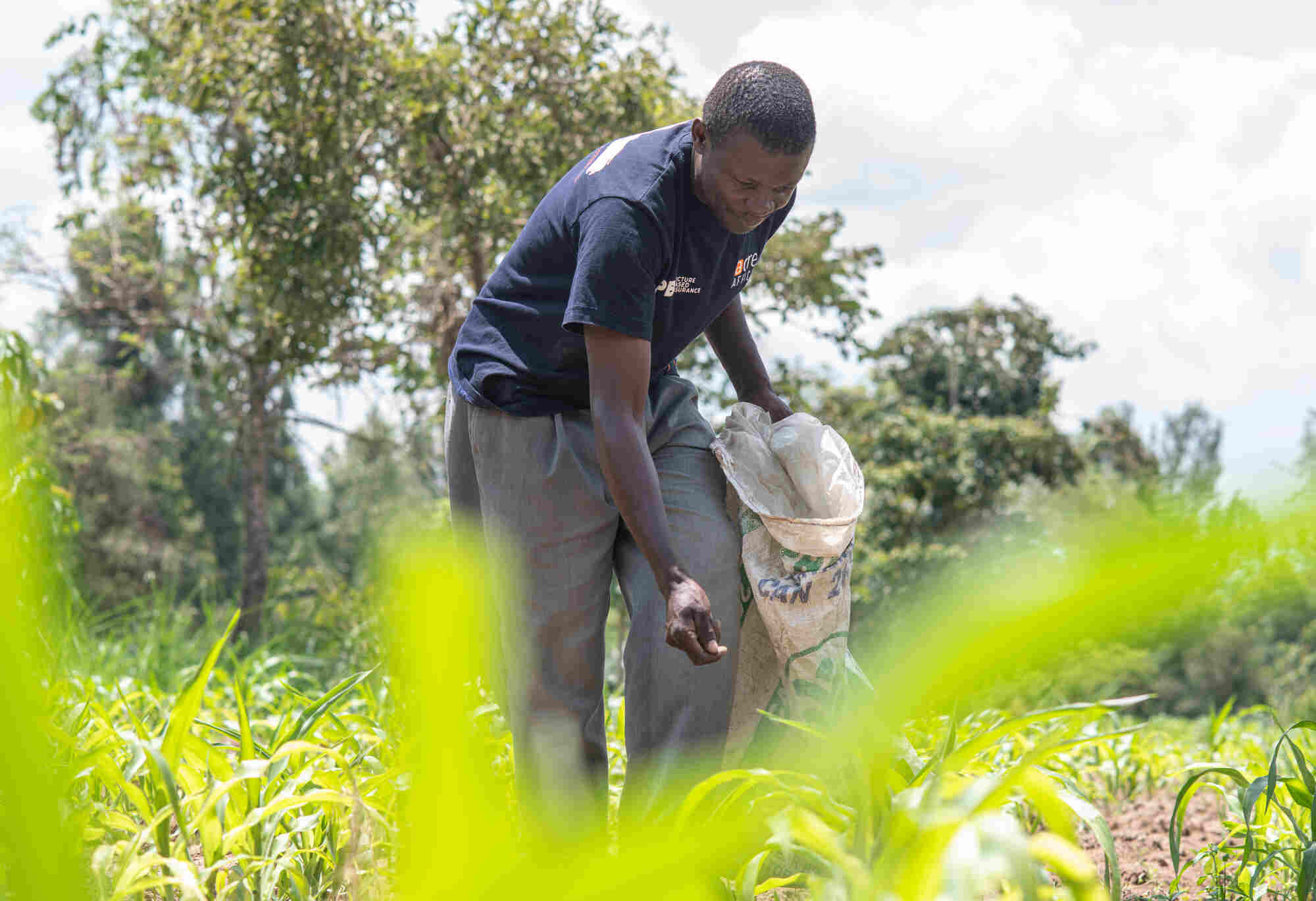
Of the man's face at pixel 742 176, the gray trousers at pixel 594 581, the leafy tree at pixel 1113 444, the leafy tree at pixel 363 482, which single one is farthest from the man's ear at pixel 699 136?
the leafy tree at pixel 1113 444

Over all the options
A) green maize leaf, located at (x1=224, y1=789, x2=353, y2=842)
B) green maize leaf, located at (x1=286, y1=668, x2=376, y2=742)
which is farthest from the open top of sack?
green maize leaf, located at (x1=224, y1=789, x2=353, y2=842)

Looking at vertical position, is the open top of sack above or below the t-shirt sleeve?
below

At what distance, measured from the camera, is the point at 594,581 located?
2230 millimetres

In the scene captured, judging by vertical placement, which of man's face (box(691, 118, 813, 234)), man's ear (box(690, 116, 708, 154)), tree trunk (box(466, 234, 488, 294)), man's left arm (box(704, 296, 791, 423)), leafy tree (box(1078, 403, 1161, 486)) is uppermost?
tree trunk (box(466, 234, 488, 294))

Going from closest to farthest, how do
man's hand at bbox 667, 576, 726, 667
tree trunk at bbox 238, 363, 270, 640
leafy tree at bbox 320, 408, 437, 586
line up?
man's hand at bbox 667, 576, 726, 667, tree trunk at bbox 238, 363, 270, 640, leafy tree at bbox 320, 408, 437, 586

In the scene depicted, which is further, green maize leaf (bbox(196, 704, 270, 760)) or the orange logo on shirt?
the orange logo on shirt

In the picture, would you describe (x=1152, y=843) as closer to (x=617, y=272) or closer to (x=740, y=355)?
(x=740, y=355)

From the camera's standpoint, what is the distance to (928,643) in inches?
14.6

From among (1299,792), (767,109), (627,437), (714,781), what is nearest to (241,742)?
(627,437)

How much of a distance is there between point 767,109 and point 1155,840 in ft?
7.42

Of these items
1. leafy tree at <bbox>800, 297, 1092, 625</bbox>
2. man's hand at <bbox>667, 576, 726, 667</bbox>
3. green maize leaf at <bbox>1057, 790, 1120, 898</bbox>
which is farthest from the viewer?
leafy tree at <bbox>800, 297, 1092, 625</bbox>

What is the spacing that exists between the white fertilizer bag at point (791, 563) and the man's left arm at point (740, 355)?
30 centimetres

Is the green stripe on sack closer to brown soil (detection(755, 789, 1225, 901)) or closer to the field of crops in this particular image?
the field of crops

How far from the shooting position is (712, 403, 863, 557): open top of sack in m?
2.07
